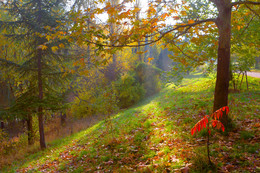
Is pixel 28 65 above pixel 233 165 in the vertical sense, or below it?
above

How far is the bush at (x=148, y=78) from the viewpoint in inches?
861

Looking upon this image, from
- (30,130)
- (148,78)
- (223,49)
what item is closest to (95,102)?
(30,130)

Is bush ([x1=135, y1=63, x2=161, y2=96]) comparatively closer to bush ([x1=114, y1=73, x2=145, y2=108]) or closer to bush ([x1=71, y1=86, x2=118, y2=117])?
bush ([x1=114, y1=73, x2=145, y2=108])

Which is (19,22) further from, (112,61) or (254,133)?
(112,61)

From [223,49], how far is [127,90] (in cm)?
1516

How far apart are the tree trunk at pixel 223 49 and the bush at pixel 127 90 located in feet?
48.3

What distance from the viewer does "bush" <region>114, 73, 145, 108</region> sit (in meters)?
19.4

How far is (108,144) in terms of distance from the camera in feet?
21.4

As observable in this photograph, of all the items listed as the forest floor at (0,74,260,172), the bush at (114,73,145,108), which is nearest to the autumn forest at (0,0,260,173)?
the forest floor at (0,74,260,172)

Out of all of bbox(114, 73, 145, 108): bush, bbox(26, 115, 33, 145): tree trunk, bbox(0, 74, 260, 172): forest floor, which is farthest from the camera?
bbox(114, 73, 145, 108): bush

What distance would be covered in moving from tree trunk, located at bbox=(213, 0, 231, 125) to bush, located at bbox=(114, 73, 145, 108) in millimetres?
14714

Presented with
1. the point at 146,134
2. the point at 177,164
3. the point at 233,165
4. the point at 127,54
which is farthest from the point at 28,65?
the point at 127,54

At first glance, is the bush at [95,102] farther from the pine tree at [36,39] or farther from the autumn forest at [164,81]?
the pine tree at [36,39]

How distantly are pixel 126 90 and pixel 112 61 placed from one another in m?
4.17
